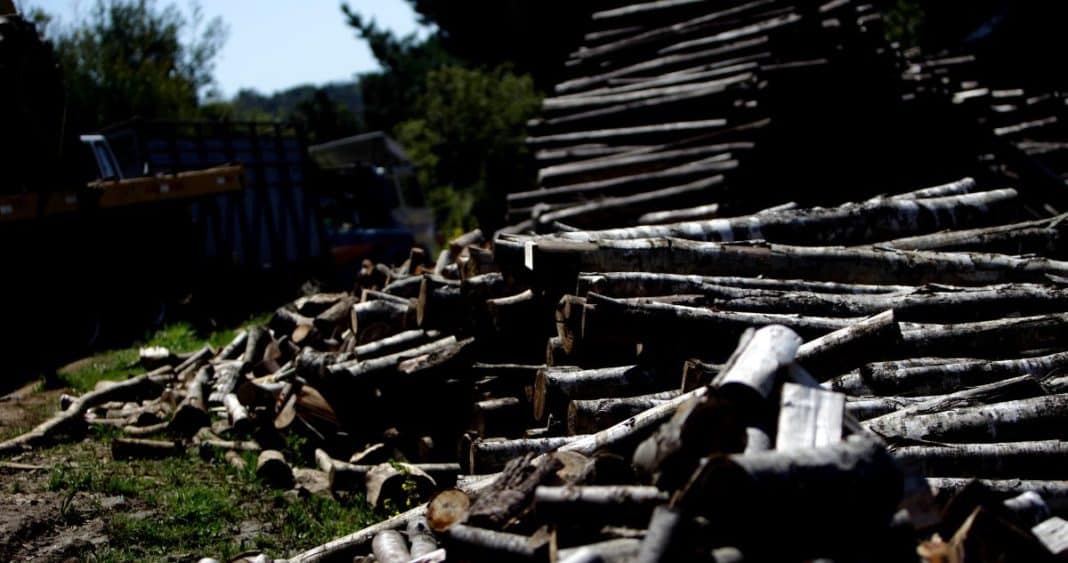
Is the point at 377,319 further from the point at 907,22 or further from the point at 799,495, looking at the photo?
the point at 907,22

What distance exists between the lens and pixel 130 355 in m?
12.4

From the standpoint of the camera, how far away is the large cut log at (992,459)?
16.1 feet

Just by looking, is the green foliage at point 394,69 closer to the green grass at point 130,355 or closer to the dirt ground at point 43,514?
the green grass at point 130,355

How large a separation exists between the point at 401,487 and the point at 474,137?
24.4 metres

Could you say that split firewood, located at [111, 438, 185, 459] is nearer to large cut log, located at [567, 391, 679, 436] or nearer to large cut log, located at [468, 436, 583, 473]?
large cut log, located at [468, 436, 583, 473]

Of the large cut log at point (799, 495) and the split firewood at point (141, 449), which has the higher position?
the large cut log at point (799, 495)

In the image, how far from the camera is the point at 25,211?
1229cm

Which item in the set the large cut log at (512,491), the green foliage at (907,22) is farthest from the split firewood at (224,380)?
the green foliage at (907,22)

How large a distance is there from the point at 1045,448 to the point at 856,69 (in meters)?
6.06

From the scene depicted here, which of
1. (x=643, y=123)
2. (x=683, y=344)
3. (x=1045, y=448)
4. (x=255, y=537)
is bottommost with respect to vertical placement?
(x=255, y=537)

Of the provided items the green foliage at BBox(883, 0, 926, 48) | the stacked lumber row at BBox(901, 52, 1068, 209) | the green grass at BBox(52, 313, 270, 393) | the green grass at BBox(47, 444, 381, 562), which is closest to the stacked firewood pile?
the green grass at BBox(47, 444, 381, 562)

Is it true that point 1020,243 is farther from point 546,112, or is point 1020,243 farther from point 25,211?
point 25,211

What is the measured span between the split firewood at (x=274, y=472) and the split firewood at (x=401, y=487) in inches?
36.4

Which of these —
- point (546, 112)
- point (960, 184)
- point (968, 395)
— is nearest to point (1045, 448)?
point (968, 395)
